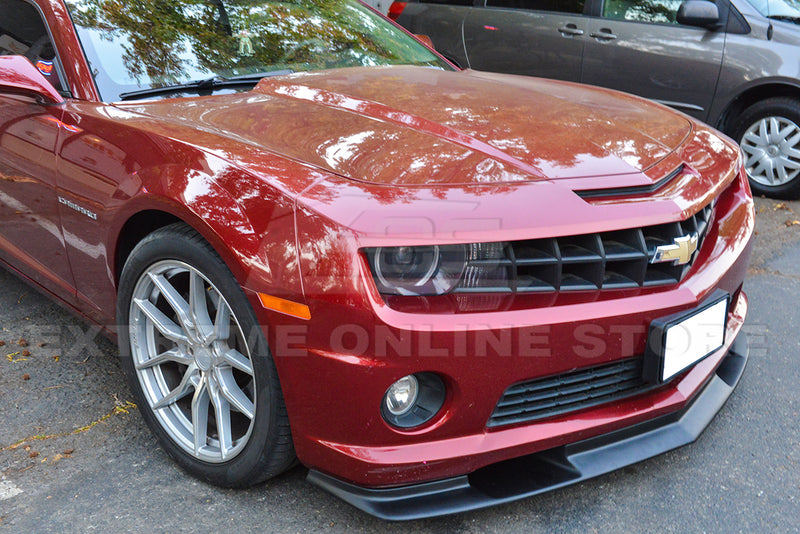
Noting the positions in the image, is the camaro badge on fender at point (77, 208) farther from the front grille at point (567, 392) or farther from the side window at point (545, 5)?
the side window at point (545, 5)

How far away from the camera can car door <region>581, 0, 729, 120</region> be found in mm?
5059

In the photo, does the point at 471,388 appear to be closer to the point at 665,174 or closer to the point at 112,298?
the point at 665,174

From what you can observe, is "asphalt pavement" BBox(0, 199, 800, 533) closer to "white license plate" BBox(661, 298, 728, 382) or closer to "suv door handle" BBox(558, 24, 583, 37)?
"white license plate" BBox(661, 298, 728, 382)

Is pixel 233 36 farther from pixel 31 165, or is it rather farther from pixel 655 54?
pixel 655 54

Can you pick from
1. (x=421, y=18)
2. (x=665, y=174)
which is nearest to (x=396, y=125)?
(x=665, y=174)

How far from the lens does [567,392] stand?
6.52ft

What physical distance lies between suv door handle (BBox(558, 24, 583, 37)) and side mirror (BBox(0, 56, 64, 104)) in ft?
13.1

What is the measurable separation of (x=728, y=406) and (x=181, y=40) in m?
2.29

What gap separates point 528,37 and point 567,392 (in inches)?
169

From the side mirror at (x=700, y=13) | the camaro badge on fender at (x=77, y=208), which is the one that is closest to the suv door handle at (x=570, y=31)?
the side mirror at (x=700, y=13)

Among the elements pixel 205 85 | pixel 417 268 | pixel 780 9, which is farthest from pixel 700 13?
pixel 417 268

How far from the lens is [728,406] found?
2660 mm

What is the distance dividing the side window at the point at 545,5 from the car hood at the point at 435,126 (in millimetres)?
3038

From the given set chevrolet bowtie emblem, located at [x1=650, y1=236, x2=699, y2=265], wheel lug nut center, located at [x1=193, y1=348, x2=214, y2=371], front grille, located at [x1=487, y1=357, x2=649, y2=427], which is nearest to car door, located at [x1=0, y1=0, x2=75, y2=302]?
wheel lug nut center, located at [x1=193, y1=348, x2=214, y2=371]
